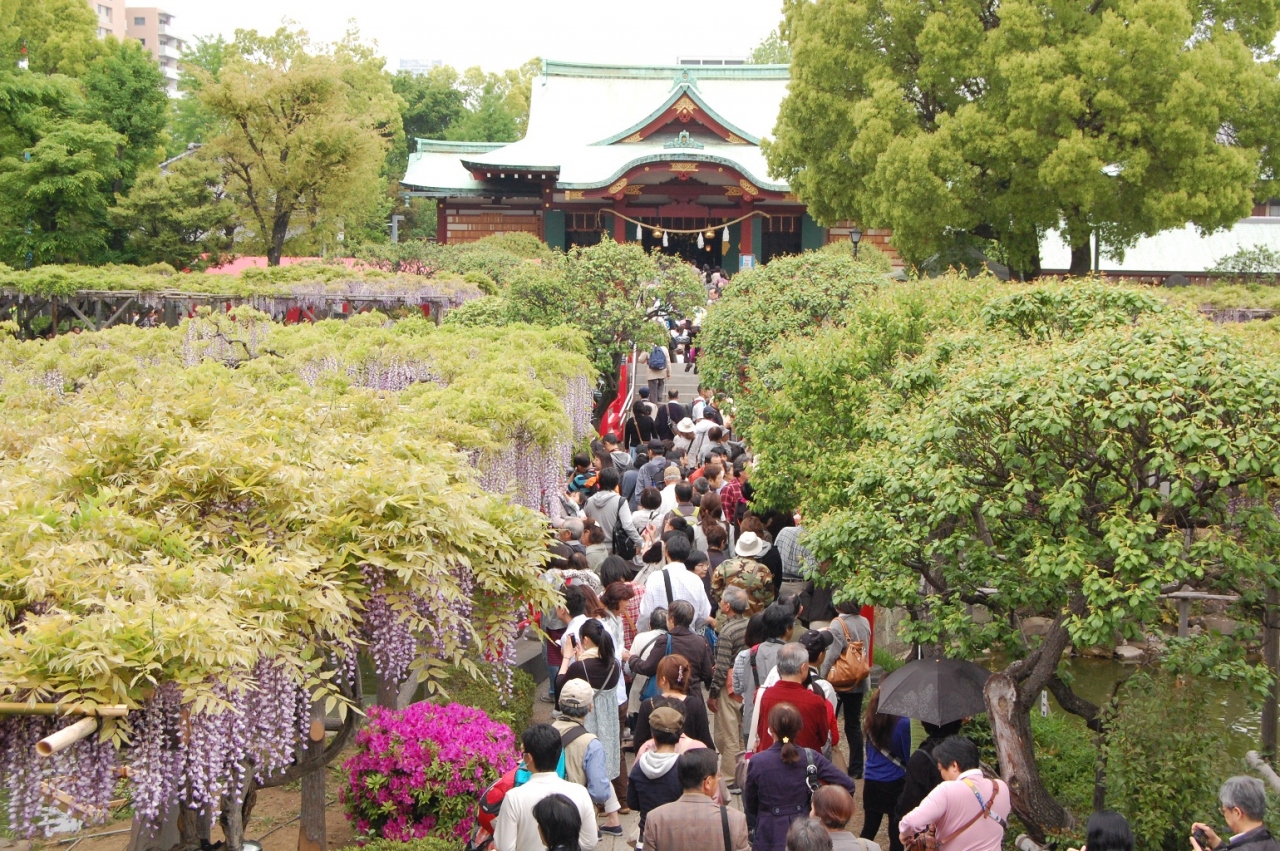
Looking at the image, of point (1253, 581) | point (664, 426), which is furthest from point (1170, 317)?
point (664, 426)

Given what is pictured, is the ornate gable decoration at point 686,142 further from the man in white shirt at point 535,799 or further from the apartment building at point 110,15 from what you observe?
the apartment building at point 110,15

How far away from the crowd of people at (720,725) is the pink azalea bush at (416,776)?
0.61 meters

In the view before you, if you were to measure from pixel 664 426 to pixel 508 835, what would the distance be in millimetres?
11996

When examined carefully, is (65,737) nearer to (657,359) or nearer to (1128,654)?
(1128,654)

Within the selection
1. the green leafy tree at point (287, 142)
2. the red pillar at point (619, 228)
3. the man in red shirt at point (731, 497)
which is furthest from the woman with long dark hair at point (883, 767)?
the red pillar at point (619, 228)

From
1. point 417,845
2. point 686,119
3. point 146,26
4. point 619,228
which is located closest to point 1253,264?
point 686,119

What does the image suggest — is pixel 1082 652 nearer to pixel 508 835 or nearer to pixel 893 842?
pixel 893 842

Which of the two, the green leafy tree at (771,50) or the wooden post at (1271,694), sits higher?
the green leafy tree at (771,50)

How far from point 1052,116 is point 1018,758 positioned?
48.4 ft

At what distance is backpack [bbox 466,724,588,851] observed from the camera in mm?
5371

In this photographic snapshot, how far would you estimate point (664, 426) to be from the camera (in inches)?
666

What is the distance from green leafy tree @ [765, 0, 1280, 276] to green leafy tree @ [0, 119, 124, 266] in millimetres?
20948

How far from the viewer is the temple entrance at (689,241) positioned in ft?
128

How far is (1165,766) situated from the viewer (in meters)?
6.38
